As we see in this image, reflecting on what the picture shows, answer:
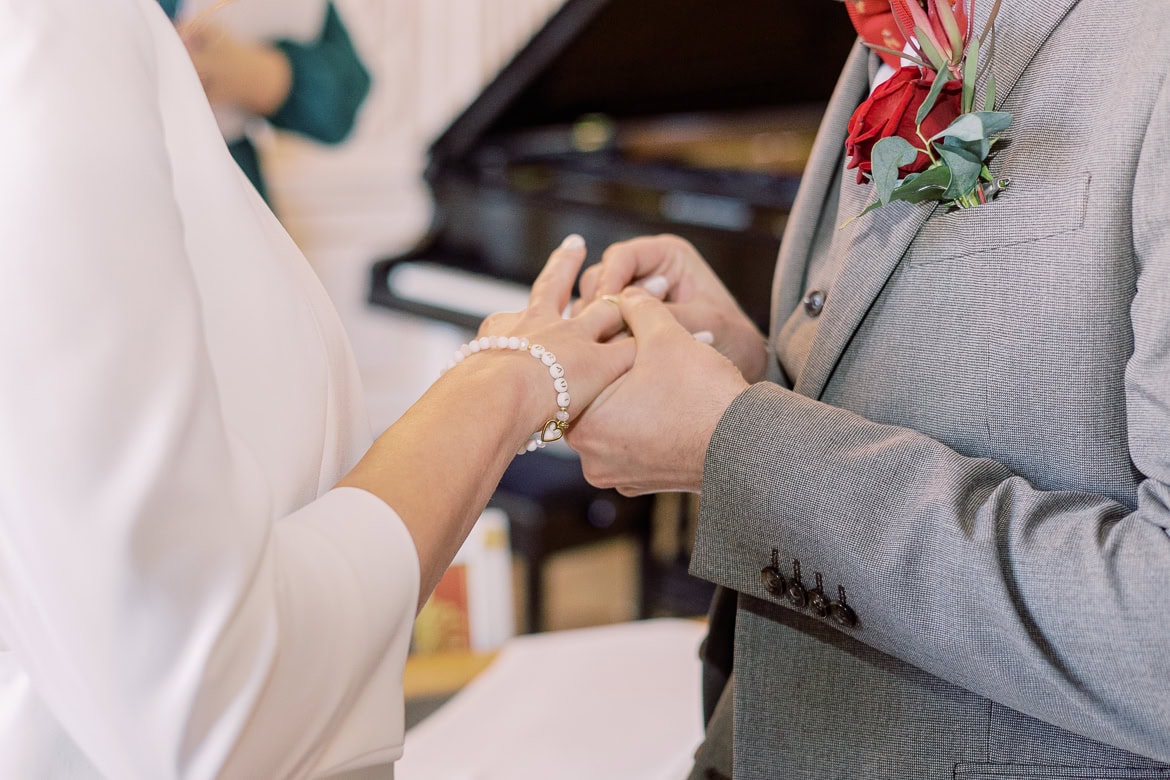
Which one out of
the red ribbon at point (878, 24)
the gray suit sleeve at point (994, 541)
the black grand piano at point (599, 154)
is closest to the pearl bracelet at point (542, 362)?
the gray suit sleeve at point (994, 541)

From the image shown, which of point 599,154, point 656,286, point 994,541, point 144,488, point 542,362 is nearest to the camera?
point 144,488

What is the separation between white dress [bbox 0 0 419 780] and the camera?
0.58 meters

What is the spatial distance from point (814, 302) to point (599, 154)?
2.14 m

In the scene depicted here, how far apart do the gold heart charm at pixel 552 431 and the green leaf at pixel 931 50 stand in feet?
1.69

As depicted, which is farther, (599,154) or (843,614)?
(599,154)

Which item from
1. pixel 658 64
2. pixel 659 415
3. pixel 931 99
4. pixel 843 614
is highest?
pixel 931 99

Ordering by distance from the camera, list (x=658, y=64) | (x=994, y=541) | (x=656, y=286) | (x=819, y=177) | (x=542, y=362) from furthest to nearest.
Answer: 1. (x=658, y=64)
2. (x=656, y=286)
3. (x=819, y=177)
4. (x=542, y=362)
5. (x=994, y=541)

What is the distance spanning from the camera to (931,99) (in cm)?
98

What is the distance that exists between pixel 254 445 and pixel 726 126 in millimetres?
2729

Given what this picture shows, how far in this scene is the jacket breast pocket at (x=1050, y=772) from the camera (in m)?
0.94

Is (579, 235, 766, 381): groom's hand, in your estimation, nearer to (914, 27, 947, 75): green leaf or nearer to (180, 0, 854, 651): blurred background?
(914, 27, 947, 75): green leaf

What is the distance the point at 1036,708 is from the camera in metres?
0.90

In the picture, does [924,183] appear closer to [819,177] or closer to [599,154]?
[819,177]

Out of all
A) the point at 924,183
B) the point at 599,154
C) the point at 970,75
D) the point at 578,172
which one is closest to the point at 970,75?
the point at 970,75
